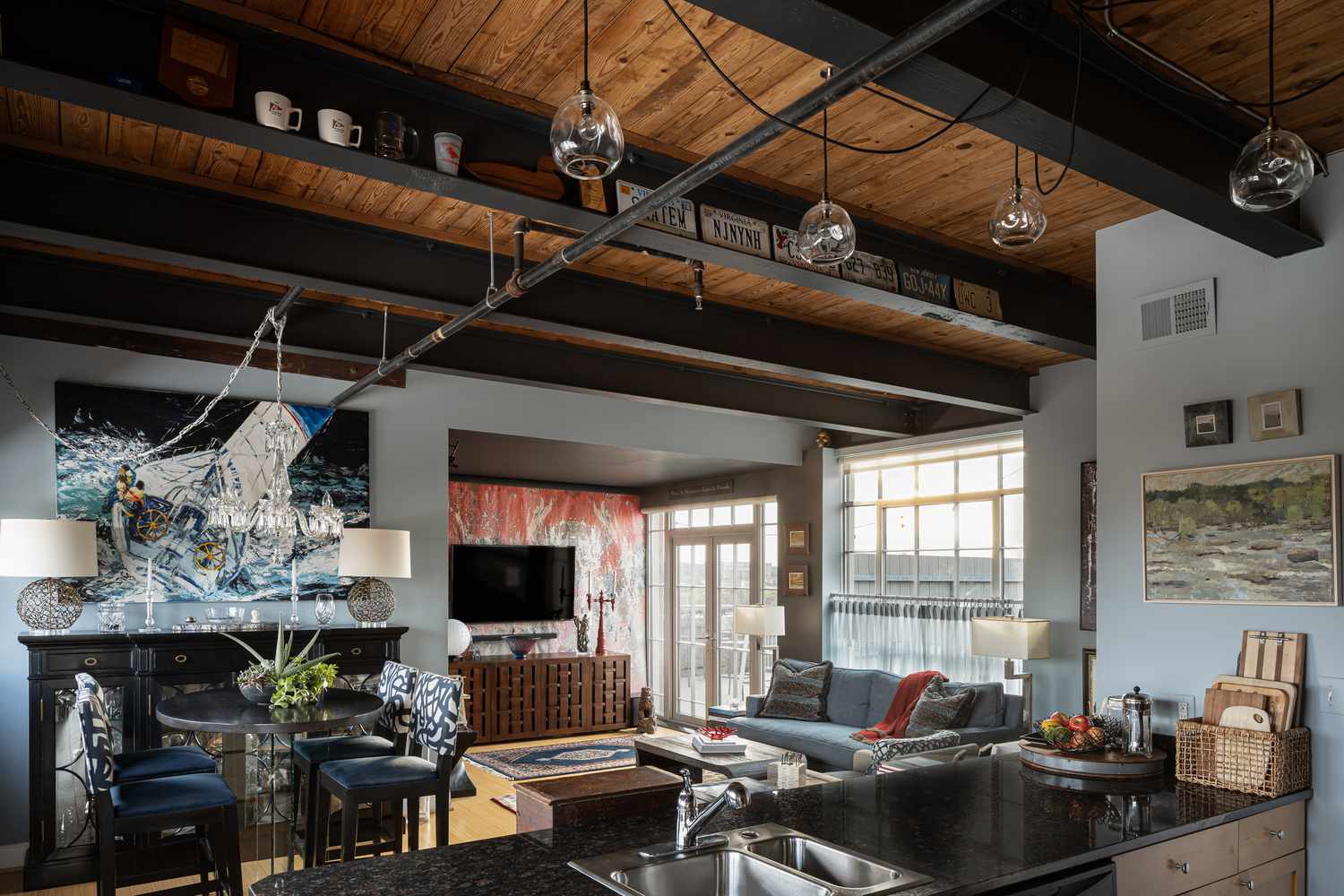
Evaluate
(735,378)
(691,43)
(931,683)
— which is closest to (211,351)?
(735,378)

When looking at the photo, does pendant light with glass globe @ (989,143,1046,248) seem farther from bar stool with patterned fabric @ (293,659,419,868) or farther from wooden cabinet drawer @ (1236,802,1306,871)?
bar stool with patterned fabric @ (293,659,419,868)

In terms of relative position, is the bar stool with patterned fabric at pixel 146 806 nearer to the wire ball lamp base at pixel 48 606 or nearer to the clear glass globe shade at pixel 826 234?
the wire ball lamp base at pixel 48 606

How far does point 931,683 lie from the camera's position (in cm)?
623

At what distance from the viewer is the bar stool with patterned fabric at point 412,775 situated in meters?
3.68

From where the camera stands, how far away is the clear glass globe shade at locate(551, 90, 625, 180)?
1669mm

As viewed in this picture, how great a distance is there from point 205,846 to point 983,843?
10.7ft

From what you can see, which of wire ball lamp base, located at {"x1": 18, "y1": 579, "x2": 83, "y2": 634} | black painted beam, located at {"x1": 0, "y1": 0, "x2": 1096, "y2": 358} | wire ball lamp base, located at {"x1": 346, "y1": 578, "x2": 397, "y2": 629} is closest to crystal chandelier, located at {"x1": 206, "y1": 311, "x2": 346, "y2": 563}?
wire ball lamp base, located at {"x1": 346, "y1": 578, "x2": 397, "y2": 629}

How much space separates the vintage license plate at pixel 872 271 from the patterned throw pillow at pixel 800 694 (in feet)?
14.3

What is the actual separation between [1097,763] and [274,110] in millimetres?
3034

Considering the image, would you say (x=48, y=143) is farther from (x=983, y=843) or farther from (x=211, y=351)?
(x=983, y=843)

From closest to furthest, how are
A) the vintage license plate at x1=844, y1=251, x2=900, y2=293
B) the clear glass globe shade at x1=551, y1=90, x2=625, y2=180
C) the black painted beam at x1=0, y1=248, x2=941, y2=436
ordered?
the clear glass globe shade at x1=551, y1=90, x2=625, y2=180
the vintage license plate at x1=844, y1=251, x2=900, y2=293
the black painted beam at x1=0, y1=248, x2=941, y2=436

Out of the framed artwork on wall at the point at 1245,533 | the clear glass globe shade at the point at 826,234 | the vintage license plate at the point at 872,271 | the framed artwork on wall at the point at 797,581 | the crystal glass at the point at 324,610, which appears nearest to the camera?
the clear glass globe shade at the point at 826,234

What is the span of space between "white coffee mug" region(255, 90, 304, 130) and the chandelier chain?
6.73 ft

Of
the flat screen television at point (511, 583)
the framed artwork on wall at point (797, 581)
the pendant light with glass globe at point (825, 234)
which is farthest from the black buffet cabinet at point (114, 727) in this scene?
the framed artwork on wall at point (797, 581)
